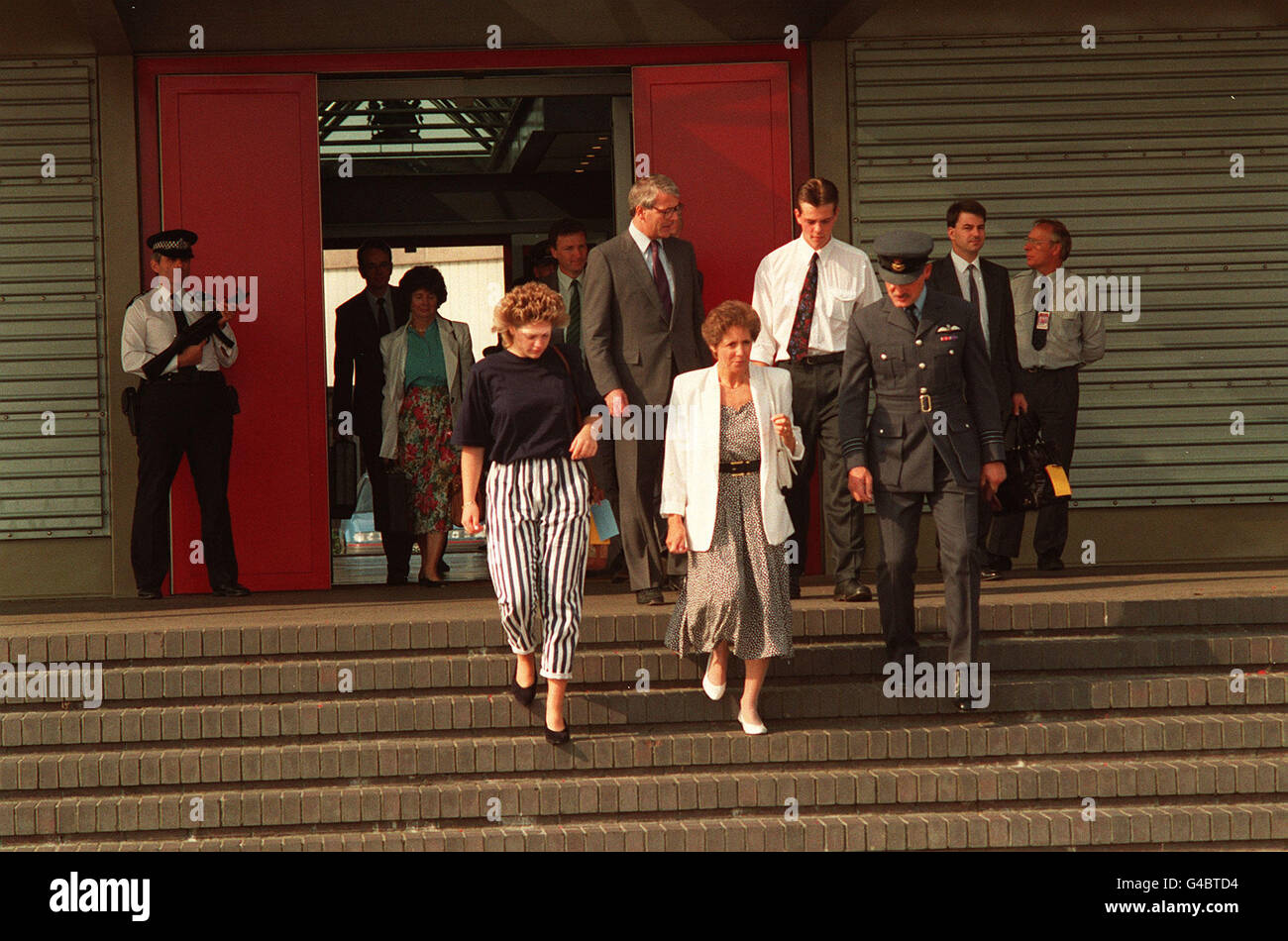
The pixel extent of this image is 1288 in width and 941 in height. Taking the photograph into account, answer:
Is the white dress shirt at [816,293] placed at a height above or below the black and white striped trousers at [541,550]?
above

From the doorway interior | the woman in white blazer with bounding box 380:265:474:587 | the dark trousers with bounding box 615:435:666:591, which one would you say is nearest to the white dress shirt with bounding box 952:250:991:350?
the dark trousers with bounding box 615:435:666:591

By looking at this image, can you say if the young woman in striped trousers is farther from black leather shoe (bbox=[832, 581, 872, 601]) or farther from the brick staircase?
black leather shoe (bbox=[832, 581, 872, 601])

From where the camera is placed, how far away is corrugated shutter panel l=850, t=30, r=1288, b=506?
9008 millimetres

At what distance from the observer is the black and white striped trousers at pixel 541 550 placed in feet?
19.1

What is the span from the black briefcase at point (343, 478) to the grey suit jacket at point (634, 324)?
2491mm

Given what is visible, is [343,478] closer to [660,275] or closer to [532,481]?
[660,275]

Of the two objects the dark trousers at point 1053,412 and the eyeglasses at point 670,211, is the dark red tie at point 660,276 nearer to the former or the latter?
the eyeglasses at point 670,211

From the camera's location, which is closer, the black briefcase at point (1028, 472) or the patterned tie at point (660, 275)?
the patterned tie at point (660, 275)

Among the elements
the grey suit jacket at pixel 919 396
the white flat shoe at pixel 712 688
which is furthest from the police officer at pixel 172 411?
the grey suit jacket at pixel 919 396

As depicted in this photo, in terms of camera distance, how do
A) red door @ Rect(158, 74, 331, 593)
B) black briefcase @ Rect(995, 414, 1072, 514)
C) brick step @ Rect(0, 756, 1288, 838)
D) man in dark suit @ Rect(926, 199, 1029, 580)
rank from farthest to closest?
red door @ Rect(158, 74, 331, 593), black briefcase @ Rect(995, 414, 1072, 514), man in dark suit @ Rect(926, 199, 1029, 580), brick step @ Rect(0, 756, 1288, 838)

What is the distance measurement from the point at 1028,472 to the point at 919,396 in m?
1.97

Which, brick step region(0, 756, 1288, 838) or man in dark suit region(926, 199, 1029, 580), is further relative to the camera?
man in dark suit region(926, 199, 1029, 580)

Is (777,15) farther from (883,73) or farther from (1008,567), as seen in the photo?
(1008,567)

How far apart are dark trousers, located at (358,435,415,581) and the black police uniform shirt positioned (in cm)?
286
